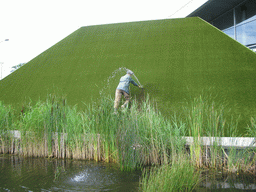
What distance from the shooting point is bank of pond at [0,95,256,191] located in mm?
4160

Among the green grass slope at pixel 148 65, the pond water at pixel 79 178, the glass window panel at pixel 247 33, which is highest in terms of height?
the glass window panel at pixel 247 33

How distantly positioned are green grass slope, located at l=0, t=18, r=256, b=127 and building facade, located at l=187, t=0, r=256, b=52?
11.7 ft

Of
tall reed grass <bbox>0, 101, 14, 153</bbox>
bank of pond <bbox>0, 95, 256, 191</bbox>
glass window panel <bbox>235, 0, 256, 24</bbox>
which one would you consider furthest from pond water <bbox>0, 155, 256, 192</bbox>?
glass window panel <bbox>235, 0, 256, 24</bbox>

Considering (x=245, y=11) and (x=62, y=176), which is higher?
(x=245, y=11)

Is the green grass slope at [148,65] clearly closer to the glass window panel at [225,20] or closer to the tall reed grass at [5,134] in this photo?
the tall reed grass at [5,134]

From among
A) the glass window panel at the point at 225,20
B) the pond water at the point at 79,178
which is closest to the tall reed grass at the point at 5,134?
the pond water at the point at 79,178

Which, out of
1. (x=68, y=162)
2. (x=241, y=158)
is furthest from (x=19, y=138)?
(x=241, y=158)

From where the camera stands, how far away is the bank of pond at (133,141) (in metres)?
4.16

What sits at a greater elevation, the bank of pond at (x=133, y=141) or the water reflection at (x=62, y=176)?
the bank of pond at (x=133, y=141)

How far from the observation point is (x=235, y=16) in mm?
14234

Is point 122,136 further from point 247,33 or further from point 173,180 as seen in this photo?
point 247,33

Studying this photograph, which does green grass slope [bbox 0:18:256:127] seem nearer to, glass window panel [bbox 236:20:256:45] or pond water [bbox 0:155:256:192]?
glass window panel [bbox 236:20:256:45]

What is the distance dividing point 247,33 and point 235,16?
174cm

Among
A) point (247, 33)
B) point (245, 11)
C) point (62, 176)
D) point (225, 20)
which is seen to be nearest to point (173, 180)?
point (62, 176)
